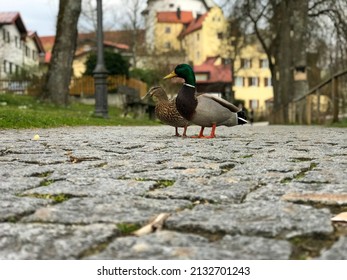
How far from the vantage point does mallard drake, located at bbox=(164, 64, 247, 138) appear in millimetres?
7168

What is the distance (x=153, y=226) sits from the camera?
7.13 ft

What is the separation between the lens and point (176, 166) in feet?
13.5

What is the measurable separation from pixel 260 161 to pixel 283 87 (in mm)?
20560

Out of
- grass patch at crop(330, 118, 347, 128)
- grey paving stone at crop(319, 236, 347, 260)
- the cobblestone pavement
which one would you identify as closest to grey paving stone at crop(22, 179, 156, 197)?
the cobblestone pavement

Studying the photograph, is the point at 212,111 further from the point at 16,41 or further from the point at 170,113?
the point at 16,41

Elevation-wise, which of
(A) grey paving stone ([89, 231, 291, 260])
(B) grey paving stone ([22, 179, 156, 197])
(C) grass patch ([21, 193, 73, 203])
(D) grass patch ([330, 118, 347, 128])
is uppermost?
(B) grey paving stone ([22, 179, 156, 197])

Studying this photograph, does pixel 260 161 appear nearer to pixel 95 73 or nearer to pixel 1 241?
pixel 1 241

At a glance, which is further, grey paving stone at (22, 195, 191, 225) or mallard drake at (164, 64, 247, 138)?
mallard drake at (164, 64, 247, 138)

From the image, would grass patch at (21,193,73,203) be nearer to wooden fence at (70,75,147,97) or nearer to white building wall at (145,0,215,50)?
wooden fence at (70,75,147,97)

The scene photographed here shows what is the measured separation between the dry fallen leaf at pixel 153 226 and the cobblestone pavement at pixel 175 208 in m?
0.02

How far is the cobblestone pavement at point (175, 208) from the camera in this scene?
1.88m

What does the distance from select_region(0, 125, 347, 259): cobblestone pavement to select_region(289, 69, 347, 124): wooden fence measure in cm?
986

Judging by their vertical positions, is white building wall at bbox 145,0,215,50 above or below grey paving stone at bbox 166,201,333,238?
above
